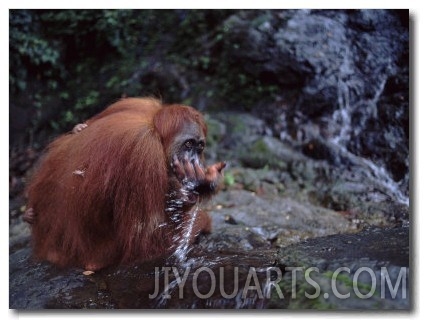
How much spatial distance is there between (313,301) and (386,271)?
1.24 ft

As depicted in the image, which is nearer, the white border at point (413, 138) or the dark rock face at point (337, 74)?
the white border at point (413, 138)

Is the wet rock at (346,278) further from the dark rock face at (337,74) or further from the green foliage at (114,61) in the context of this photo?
the green foliage at (114,61)

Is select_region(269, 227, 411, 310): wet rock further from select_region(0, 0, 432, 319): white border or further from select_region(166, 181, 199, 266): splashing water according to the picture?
select_region(166, 181, 199, 266): splashing water

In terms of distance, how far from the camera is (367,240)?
2613 mm

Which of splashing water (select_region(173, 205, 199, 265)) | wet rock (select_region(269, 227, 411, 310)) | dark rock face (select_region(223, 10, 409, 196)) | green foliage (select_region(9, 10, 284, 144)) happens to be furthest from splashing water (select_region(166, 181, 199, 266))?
green foliage (select_region(9, 10, 284, 144))

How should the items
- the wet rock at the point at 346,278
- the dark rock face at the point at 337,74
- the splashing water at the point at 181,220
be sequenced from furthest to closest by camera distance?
the dark rock face at the point at 337,74, the splashing water at the point at 181,220, the wet rock at the point at 346,278

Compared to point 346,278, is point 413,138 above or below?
above

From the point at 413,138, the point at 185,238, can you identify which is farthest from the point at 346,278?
the point at 413,138

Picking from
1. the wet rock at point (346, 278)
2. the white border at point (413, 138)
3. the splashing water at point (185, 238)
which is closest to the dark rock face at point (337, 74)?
the white border at point (413, 138)

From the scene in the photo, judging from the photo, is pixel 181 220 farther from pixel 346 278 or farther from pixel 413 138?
pixel 413 138

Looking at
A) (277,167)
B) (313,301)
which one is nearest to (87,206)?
(313,301)

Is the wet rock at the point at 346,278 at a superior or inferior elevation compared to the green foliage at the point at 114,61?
inferior

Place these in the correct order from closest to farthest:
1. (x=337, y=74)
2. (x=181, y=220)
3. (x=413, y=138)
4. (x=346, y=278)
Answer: (x=346, y=278) < (x=181, y=220) < (x=413, y=138) < (x=337, y=74)

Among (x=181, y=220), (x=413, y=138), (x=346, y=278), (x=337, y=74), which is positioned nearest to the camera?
(x=346, y=278)
